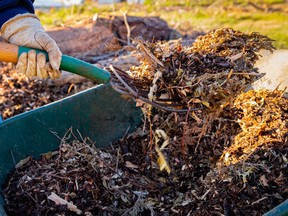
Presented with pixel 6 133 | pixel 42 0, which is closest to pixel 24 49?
pixel 6 133

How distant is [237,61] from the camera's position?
236 cm

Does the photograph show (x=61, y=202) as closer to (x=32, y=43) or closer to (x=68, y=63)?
(x=68, y=63)

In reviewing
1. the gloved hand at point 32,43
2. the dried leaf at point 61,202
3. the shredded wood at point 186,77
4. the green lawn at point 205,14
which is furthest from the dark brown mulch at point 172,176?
the green lawn at point 205,14

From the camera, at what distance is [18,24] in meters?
2.34

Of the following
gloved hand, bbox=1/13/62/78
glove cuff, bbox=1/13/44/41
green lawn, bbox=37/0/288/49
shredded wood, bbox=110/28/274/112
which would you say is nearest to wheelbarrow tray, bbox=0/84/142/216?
shredded wood, bbox=110/28/274/112

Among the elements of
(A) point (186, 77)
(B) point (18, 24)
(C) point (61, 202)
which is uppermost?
(B) point (18, 24)

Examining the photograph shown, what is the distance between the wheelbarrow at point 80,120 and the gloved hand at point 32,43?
0.25 ft

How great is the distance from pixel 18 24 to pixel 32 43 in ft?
0.50

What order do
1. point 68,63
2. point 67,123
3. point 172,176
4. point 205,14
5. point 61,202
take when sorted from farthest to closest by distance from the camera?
point 205,14 < point 67,123 < point 172,176 < point 61,202 < point 68,63

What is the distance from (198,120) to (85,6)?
15.4ft

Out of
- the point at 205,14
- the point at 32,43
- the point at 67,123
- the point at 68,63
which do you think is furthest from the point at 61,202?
the point at 205,14

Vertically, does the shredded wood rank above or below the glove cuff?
below

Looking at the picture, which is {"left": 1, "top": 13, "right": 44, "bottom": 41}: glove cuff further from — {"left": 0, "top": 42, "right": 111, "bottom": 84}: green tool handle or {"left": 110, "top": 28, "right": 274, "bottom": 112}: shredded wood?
{"left": 110, "top": 28, "right": 274, "bottom": 112}: shredded wood

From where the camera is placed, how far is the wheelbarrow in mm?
2400
